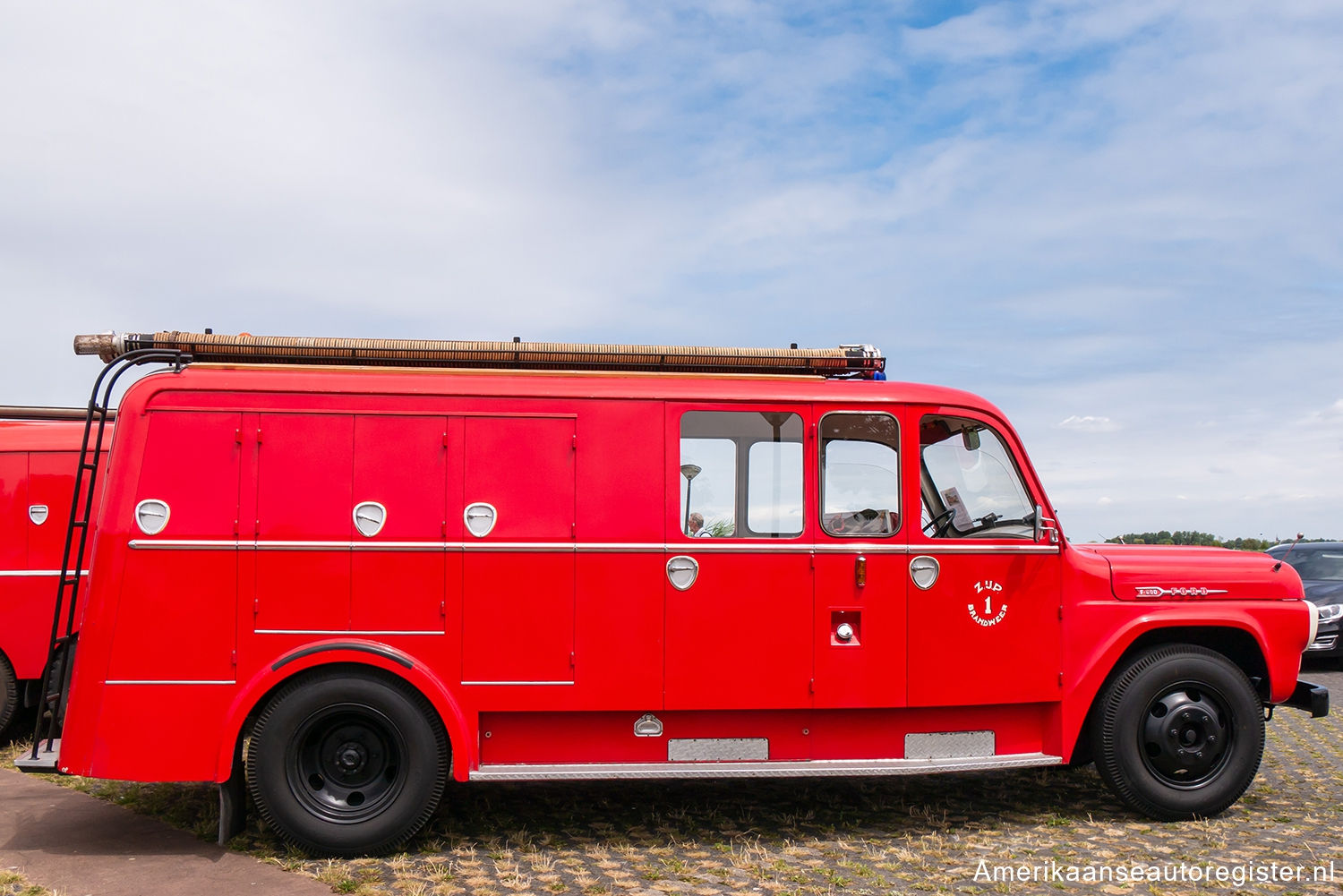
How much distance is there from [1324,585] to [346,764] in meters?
14.1

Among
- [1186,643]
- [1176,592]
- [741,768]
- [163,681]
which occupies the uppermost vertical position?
[1176,592]

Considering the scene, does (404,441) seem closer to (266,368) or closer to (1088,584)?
(266,368)

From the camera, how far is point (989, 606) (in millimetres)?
6203

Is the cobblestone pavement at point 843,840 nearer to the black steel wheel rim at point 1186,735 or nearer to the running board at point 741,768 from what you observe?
the black steel wheel rim at point 1186,735

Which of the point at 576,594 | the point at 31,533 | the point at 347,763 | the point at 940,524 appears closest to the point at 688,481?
the point at 576,594

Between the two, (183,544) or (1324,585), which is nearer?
(183,544)

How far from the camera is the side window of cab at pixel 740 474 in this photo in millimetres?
6078

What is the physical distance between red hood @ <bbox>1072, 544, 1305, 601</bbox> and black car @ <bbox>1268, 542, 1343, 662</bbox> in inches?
287

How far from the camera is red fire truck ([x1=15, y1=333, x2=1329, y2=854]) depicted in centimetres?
574

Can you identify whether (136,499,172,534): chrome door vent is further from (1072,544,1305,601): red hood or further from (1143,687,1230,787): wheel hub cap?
(1143,687,1230,787): wheel hub cap

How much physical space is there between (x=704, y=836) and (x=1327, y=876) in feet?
11.5

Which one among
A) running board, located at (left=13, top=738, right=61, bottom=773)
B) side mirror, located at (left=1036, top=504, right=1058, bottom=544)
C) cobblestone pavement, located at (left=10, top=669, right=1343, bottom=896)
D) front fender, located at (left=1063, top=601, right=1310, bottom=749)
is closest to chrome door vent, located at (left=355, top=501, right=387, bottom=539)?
cobblestone pavement, located at (left=10, top=669, right=1343, bottom=896)

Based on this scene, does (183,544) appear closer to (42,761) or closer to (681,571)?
(42,761)

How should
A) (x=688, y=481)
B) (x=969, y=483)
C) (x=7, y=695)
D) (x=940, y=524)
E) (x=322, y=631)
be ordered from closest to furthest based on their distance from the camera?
1. (x=322, y=631)
2. (x=688, y=481)
3. (x=940, y=524)
4. (x=969, y=483)
5. (x=7, y=695)
